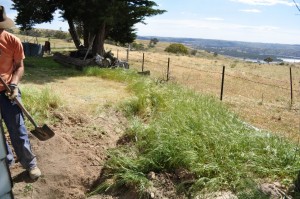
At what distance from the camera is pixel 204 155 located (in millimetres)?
4039

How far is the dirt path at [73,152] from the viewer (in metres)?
4.26

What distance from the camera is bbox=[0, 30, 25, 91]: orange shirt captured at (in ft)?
12.8

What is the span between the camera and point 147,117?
241 inches

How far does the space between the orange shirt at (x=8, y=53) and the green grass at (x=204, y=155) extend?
5.04 feet

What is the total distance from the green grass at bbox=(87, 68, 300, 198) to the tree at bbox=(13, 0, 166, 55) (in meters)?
8.95

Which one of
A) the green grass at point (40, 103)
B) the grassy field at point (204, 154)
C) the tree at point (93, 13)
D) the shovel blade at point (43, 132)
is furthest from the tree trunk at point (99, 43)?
the shovel blade at point (43, 132)

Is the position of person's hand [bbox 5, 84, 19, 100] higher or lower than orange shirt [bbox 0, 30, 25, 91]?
lower

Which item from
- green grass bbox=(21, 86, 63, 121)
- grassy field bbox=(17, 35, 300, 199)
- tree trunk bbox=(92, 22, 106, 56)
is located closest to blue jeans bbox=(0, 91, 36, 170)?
grassy field bbox=(17, 35, 300, 199)

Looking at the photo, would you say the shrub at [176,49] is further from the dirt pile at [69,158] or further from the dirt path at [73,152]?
the dirt pile at [69,158]

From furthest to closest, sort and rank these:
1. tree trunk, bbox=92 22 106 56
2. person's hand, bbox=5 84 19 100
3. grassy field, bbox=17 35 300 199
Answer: tree trunk, bbox=92 22 106 56 → person's hand, bbox=5 84 19 100 → grassy field, bbox=17 35 300 199


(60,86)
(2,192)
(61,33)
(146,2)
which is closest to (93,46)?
(146,2)

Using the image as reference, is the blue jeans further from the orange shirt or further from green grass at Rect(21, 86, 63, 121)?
green grass at Rect(21, 86, 63, 121)

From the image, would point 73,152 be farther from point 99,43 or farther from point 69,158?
point 99,43

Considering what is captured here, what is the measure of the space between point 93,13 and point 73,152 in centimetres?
966
